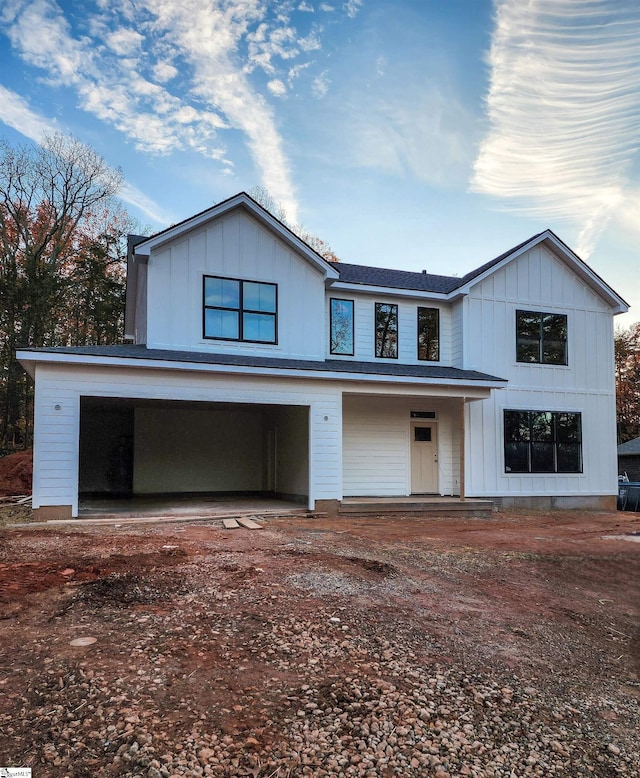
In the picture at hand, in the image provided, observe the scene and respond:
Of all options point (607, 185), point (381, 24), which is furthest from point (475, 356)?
point (381, 24)

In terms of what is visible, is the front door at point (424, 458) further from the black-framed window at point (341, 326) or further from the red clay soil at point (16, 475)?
the red clay soil at point (16, 475)

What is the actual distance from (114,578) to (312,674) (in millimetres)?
2802

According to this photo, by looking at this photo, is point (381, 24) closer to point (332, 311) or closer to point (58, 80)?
point (332, 311)

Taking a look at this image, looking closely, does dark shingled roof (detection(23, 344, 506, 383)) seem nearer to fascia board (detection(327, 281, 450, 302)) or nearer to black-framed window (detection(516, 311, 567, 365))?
fascia board (detection(327, 281, 450, 302))

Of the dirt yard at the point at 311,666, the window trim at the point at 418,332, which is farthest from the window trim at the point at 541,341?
the dirt yard at the point at 311,666

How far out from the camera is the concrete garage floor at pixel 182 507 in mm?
10305

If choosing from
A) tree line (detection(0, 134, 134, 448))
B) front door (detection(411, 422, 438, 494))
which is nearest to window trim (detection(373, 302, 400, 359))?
front door (detection(411, 422, 438, 494))

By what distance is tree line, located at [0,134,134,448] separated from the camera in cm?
2055

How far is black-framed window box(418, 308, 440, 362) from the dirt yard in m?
8.43

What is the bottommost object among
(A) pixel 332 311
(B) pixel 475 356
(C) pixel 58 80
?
(B) pixel 475 356

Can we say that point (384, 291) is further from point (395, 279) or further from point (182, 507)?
point (182, 507)

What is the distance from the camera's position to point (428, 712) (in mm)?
2799

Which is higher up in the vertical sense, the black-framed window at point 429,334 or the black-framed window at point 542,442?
the black-framed window at point 429,334

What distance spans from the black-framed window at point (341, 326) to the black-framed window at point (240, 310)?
71.5 inches
